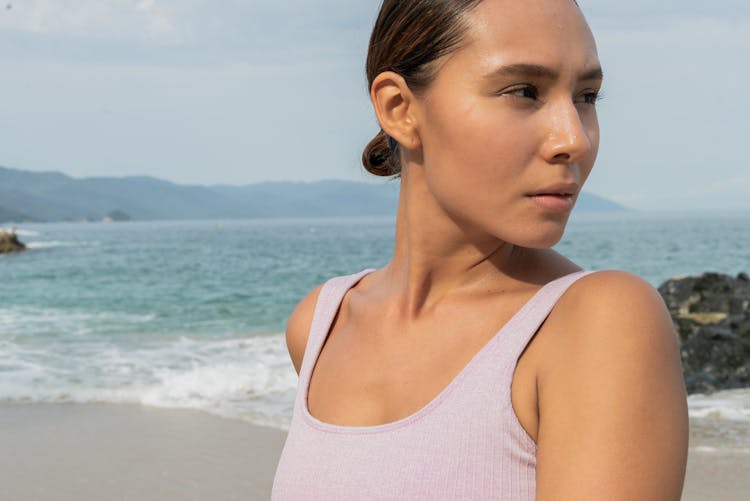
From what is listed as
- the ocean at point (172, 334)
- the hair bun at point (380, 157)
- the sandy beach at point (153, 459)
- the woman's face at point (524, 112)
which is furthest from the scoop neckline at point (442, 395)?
the ocean at point (172, 334)

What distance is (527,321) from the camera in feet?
4.85

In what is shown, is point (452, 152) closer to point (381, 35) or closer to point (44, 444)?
point (381, 35)

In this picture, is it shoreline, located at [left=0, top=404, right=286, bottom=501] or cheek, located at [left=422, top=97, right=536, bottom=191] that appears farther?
shoreline, located at [left=0, top=404, right=286, bottom=501]

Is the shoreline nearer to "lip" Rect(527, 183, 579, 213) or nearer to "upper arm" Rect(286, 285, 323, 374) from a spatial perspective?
"upper arm" Rect(286, 285, 323, 374)

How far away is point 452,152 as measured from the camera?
153 cm

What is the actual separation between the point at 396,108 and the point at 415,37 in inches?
5.9

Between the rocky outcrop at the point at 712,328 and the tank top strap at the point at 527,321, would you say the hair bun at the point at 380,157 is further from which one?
the rocky outcrop at the point at 712,328

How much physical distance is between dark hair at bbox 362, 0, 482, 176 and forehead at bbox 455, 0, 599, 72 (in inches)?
1.2

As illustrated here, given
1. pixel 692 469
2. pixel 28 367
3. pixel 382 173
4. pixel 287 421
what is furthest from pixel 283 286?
pixel 382 173

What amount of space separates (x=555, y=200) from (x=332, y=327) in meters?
0.71

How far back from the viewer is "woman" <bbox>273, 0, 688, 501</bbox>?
126 centimetres

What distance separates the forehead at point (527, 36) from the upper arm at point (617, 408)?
366mm

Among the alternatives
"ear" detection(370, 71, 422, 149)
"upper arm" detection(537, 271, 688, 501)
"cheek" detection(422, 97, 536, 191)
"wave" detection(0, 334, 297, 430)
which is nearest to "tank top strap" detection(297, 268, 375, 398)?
"ear" detection(370, 71, 422, 149)

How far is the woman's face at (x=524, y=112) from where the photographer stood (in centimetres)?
144
